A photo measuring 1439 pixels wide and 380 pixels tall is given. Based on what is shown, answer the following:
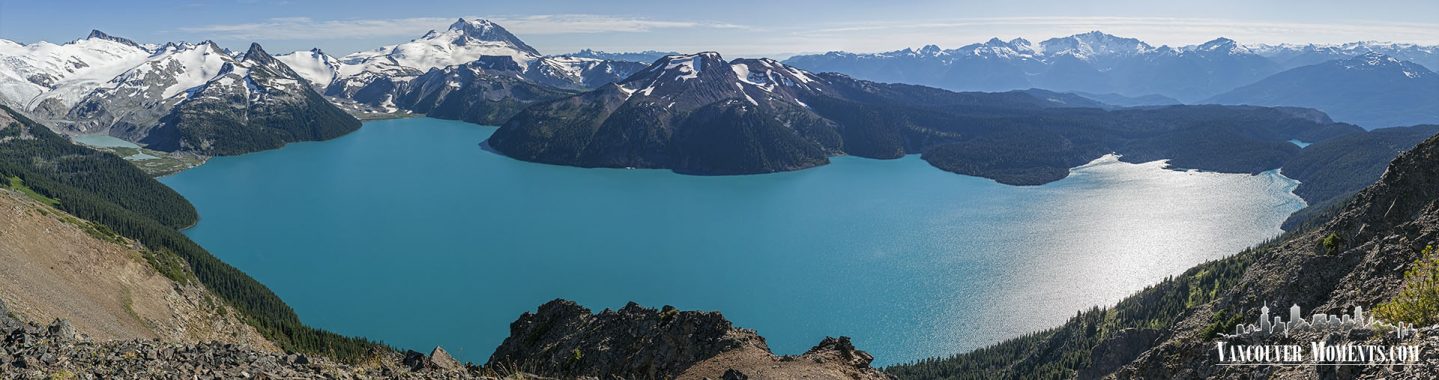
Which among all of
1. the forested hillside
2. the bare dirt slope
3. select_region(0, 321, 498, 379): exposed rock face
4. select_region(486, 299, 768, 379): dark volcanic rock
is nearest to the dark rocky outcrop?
select_region(486, 299, 768, 379): dark volcanic rock

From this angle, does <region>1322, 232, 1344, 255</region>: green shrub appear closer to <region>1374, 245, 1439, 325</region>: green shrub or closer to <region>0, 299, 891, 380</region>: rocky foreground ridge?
<region>1374, 245, 1439, 325</region>: green shrub

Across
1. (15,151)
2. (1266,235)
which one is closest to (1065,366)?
(1266,235)

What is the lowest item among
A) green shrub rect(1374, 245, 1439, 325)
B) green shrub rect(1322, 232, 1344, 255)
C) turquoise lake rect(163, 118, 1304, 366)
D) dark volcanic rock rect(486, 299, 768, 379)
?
Result: turquoise lake rect(163, 118, 1304, 366)

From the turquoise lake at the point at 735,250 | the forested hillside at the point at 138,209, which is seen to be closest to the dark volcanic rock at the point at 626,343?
the forested hillside at the point at 138,209

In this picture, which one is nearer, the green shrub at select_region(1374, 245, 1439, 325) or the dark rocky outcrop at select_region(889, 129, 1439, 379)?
the dark rocky outcrop at select_region(889, 129, 1439, 379)

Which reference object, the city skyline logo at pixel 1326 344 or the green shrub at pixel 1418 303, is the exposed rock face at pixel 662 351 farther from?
the green shrub at pixel 1418 303
